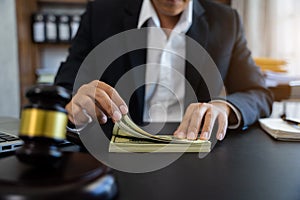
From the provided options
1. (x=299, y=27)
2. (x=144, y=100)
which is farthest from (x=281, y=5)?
(x=144, y=100)

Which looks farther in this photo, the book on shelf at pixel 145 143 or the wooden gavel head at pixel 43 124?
the book on shelf at pixel 145 143

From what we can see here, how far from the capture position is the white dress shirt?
1240mm

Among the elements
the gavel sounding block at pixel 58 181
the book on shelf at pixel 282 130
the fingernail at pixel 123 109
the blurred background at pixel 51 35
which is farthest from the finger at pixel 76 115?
the blurred background at pixel 51 35

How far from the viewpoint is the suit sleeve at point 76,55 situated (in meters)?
1.11

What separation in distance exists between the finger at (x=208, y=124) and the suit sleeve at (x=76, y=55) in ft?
1.61

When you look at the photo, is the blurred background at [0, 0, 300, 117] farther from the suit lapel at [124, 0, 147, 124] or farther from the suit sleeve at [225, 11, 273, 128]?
the suit lapel at [124, 0, 147, 124]

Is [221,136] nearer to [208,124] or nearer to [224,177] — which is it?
[208,124]

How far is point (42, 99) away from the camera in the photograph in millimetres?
370

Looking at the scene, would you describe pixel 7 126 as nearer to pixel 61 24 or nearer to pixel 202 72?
pixel 202 72

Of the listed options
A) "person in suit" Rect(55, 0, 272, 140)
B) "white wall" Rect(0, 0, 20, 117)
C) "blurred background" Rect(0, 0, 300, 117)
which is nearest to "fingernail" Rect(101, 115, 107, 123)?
"person in suit" Rect(55, 0, 272, 140)

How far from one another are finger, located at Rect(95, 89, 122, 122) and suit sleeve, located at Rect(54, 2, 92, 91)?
365mm

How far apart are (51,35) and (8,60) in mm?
360

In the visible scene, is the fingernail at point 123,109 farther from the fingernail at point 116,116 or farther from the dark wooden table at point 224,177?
the dark wooden table at point 224,177

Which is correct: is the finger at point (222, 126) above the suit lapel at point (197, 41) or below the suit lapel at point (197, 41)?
below
